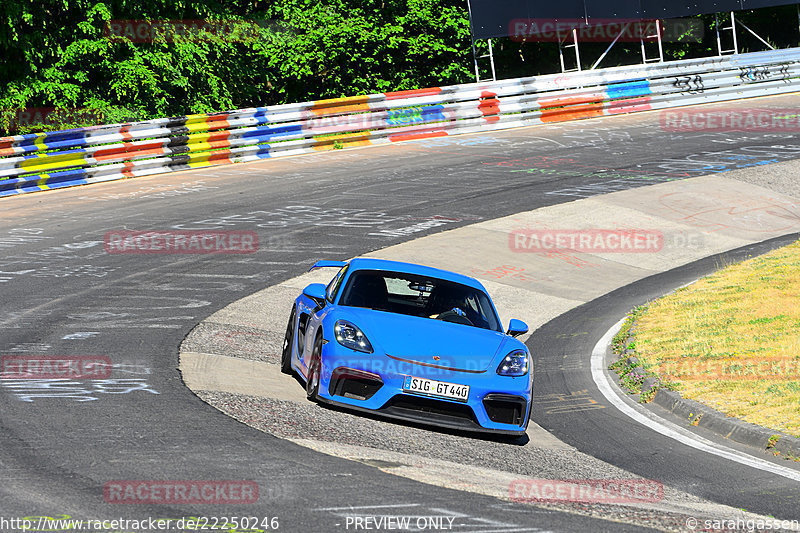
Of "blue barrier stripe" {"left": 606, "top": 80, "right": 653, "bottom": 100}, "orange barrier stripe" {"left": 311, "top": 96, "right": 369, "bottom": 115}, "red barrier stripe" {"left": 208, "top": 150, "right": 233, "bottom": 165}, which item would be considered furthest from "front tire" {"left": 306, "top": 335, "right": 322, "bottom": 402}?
"blue barrier stripe" {"left": 606, "top": 80, "right": 653, "bottom": 100}

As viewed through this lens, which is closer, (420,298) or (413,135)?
(420,298)

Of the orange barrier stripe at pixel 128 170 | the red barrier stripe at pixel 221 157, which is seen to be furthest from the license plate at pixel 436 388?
the red barrier stripe at pixel 221 157

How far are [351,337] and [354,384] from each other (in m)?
0.46

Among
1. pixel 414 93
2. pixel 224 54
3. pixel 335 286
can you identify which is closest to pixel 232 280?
pixel 335 286

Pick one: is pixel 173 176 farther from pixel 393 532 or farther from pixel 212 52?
pixel 393 532

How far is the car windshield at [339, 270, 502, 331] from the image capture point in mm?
9359

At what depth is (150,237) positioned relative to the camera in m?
17.2

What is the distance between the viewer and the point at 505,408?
27.4ft

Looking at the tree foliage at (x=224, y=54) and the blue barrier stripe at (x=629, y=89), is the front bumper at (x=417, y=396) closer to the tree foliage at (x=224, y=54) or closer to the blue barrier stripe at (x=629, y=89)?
the tree foliage at (x=224, y=54)

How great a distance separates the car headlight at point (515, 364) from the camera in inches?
335

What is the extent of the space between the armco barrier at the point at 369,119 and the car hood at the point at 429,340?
14.5 m

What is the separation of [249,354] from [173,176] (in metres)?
13.2

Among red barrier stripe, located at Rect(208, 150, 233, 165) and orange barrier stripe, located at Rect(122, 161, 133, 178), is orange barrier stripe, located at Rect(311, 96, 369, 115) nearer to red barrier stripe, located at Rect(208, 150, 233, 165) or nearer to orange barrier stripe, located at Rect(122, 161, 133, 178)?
red barrier stripe, located at Rect(208, 150, 233, 165)

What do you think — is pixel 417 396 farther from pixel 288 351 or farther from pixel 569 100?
pixel 569 100
